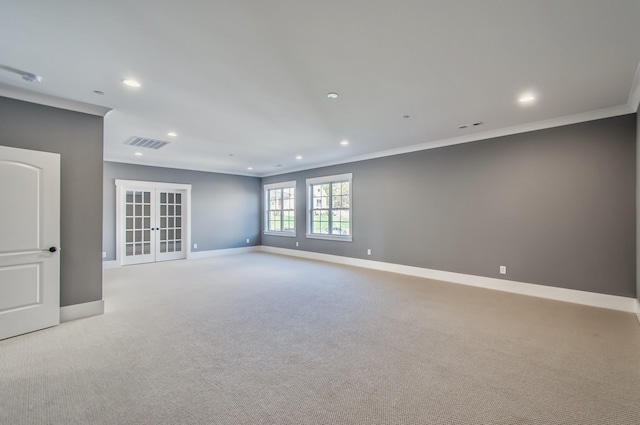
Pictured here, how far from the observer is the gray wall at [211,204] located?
7.02 metres

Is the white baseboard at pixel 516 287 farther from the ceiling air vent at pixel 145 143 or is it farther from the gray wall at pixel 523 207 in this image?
the ceiling air vent at pixel 145 143

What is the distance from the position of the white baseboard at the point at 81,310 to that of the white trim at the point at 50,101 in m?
2.44

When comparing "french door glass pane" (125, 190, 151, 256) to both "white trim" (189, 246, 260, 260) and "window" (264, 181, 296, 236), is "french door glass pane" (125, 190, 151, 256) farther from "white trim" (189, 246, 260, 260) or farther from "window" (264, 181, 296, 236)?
"window" (264, 181, 296, 236)

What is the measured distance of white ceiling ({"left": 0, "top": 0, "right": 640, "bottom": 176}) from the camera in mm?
1979

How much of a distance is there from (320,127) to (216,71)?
207cm

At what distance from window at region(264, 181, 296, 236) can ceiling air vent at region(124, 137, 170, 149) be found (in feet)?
12.9

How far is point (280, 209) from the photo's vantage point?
9.37m

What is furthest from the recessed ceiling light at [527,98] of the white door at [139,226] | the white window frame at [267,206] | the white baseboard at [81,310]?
the white door at [139,226]

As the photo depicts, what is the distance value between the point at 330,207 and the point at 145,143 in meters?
4.45

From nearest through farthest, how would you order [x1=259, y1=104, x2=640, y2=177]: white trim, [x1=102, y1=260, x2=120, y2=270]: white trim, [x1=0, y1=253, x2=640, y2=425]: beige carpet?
[x1=0, y1=253, x2=640, y2=425]: beige carpet < [x1=259, y1=104, x2=640, y2=177]: white trim < [x1=102, y1=260, x2=120, y2=270]: white trim

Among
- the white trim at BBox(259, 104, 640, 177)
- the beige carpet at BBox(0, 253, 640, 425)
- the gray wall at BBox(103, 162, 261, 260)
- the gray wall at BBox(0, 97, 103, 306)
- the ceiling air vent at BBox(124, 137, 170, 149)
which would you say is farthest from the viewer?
the gray wall at BBox(103, 162, 261, 260)

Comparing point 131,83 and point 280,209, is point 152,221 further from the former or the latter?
point 131,83

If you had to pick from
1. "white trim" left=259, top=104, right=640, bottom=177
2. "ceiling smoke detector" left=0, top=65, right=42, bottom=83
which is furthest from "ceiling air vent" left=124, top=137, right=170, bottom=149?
"white trim" left=259, top=104, right=640, bottom=177

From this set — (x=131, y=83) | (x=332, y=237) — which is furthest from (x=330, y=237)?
(x=131, y=83)
